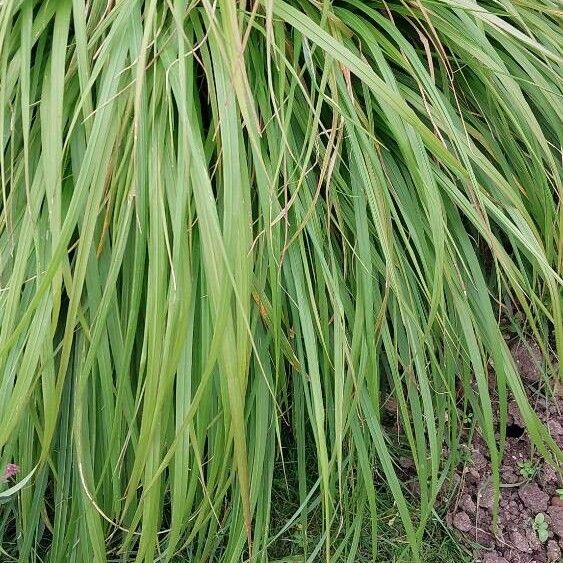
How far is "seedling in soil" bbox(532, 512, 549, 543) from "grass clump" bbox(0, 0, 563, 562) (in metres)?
0.20

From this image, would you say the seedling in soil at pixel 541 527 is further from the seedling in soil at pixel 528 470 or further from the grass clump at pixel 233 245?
the grass clump at pixel 233 245

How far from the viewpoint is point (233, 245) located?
33.5 inches

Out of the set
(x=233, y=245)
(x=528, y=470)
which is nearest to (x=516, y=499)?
(x=528, y=470)

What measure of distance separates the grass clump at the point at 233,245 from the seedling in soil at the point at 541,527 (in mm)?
204

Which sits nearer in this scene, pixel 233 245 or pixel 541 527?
pixel 233 245

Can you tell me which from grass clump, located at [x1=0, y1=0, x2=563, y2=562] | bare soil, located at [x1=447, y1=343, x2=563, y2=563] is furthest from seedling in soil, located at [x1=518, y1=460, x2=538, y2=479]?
grass clump, located at [x1=0, y1=0, x2=563, y2=562]

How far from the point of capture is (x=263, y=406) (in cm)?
100

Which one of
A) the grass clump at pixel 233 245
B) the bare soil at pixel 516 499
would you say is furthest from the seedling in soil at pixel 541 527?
the grass clump at pixel 233 245

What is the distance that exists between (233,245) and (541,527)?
78cm

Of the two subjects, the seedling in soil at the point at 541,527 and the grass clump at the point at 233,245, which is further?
the seedling in soil at the point at 541,527

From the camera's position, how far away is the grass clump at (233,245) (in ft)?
2.89

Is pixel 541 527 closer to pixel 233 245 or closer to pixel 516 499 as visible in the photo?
pixel 516 499

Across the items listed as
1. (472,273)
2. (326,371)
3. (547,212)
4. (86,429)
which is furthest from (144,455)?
(547,212)

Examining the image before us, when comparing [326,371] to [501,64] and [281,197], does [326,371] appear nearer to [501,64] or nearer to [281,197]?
[281,197]
